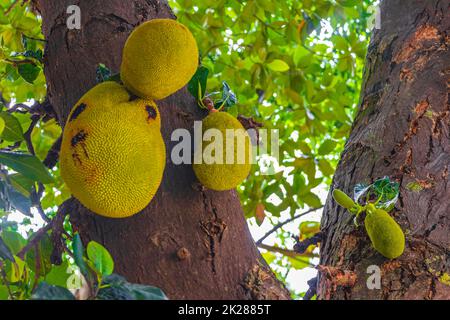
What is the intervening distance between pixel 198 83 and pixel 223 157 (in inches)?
6.5

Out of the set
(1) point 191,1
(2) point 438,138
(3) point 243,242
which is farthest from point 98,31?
(1) point 191,1

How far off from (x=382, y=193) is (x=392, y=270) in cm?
13

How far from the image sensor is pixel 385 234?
91 cm

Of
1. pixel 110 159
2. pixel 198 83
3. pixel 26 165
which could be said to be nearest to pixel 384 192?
pixel 198 83

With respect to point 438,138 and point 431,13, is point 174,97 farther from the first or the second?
point 431,13

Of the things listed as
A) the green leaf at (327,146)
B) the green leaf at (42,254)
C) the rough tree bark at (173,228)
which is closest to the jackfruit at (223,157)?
the rough tree bark at (173,228)

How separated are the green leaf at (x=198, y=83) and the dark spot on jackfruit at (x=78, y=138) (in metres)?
0.24

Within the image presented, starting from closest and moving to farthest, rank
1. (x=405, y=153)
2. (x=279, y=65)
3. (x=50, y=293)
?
(x=50, y=293), (x=405, y=153), (x=279, y=65)

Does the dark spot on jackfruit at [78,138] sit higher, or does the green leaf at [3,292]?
the dark spot on jackfruit at [78,138]

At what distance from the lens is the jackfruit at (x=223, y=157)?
0.88 m

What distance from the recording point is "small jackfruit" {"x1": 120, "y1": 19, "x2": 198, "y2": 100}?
86 centimetres

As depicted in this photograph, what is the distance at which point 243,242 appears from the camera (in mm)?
930

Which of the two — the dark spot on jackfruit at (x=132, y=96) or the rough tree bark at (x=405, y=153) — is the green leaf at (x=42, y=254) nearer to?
the dark spot on jackfruit at (x=132, y=96)

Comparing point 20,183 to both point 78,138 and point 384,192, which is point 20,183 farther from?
point 384,192
